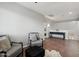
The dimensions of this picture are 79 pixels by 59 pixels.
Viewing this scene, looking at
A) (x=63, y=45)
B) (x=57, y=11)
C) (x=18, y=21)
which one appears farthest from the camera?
(x=63, y=45)

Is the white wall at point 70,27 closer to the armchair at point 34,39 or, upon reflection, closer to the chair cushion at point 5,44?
the armchair at point 34,39

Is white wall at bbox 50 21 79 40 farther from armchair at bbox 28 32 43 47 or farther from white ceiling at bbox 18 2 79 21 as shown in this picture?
armchair at bbox 28 32 43 47

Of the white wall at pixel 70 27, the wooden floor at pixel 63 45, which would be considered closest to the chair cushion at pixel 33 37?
the wooden floor at pixel 63 45

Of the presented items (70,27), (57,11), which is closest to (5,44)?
(57,11)

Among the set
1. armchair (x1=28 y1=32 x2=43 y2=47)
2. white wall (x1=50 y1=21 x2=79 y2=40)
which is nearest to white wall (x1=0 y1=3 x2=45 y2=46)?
armchair (x1=28 y1=32 x2=43 y2=47)

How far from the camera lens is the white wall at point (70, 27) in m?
2.32

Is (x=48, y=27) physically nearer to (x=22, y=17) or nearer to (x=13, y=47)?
(x=22, y=17)

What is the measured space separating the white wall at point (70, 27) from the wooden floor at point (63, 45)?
24 cm

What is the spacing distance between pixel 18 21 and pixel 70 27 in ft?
4.26

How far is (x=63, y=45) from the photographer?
2.80 meters

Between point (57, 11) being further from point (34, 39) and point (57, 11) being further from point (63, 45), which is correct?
point (63, 45)

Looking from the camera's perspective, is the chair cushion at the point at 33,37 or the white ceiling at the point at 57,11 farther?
the chair cushion at the point at 33,37

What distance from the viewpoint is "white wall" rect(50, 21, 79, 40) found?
2.32 meters

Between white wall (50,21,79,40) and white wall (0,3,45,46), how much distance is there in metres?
0.41
